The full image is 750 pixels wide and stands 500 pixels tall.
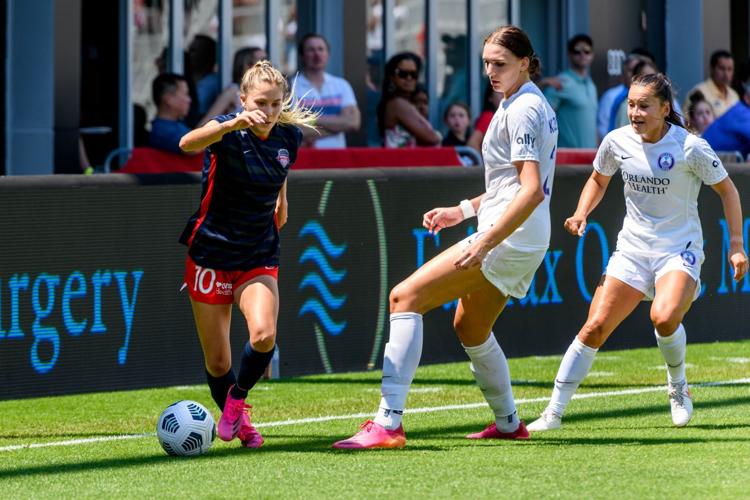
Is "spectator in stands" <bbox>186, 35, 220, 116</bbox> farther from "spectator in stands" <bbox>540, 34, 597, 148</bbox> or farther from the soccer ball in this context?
the soccer ball

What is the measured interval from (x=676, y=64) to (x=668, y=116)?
42.2ft

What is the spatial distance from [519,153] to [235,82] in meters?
6.99

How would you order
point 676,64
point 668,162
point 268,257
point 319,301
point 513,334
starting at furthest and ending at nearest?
1. point 676,64
2. point 513,334
3. point 319,301
4. point 668,162
5. point 268,257

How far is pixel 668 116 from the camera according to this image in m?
8.62

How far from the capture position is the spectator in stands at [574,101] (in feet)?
53.2

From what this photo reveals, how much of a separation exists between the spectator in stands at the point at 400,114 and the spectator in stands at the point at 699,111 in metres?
3.22

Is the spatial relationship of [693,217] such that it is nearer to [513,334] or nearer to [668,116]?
[668,116]

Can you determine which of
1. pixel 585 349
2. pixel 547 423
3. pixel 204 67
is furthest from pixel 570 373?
pixel 204 67

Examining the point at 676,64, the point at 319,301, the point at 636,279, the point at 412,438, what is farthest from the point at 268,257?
the point at 676,64

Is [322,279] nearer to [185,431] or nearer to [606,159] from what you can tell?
[606,159]

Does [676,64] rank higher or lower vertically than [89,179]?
higher

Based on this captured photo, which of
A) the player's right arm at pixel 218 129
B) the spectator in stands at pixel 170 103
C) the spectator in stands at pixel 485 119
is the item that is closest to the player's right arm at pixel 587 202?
the player's right arm at pixel 218 129

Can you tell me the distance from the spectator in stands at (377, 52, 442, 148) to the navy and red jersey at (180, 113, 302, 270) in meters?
6.36

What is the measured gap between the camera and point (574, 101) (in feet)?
53.2
